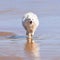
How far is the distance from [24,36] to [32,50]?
162 cm

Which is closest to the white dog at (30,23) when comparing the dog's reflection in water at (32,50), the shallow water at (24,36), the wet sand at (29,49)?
the shallow water at (24,36)

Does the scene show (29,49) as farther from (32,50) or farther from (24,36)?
(24,36)

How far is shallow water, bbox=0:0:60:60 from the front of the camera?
7.60m

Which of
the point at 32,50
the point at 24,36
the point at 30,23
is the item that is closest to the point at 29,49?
the point at 32,50

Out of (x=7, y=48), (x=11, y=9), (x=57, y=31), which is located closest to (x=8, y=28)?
(x=57, y=31)

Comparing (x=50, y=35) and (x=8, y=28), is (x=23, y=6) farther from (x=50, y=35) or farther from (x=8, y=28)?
(x=50, y=35)

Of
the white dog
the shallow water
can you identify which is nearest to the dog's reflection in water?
the shallow water

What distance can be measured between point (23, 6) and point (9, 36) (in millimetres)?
5430

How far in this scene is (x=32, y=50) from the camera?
8.05 meters

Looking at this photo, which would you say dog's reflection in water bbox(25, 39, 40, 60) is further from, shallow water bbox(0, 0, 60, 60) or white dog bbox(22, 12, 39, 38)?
white dog bbox(22, 12, 39, 38)

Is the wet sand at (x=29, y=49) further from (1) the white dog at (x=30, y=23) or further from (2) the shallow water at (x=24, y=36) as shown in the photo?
(1) the white dog at (x=30, y=23)

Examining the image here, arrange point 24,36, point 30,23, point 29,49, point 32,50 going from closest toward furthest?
point 32,50, point 29,49, point 30,23, point 24,36

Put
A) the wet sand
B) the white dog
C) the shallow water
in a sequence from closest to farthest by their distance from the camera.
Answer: the wet sand < the shallow water < the white dog

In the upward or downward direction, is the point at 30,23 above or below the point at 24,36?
above
